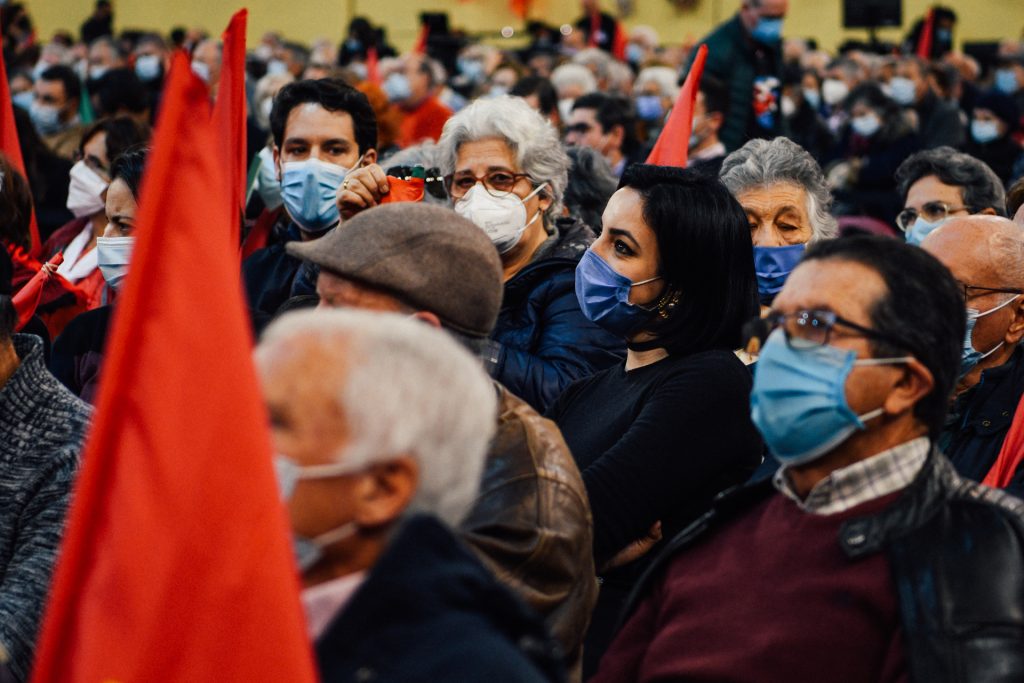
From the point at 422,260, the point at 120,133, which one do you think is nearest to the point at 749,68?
the point at 120,133

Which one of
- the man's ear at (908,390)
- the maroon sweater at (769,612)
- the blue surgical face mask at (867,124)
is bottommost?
the blue surgical face mask at (867,124)

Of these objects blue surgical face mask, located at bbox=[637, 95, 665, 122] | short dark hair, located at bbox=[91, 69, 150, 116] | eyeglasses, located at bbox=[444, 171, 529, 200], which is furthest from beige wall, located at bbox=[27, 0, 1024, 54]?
eyeglasses, located at bbox=[444, 171, 529, 200]

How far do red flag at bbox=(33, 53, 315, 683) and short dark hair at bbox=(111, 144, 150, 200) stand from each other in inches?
108

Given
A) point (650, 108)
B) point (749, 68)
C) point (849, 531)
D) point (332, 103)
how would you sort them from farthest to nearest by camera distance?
point (650, 108) → point (749, 68) → point (332, 103) → point (849, 531)

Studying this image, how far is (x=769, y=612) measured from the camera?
2.59 meters

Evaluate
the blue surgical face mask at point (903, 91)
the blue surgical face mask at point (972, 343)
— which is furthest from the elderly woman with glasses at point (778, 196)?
the blue surgical face mask at point (903, 91)

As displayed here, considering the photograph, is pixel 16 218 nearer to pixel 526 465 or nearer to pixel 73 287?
pixel 73 287

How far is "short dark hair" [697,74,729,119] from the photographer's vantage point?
289 inches

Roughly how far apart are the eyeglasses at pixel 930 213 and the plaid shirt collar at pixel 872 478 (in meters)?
3.07

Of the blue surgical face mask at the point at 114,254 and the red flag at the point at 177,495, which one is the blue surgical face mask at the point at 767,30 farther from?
the red flag at the point at 177,495

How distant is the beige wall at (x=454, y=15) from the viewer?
2095 cm

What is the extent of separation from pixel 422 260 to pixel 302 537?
881 millimetres

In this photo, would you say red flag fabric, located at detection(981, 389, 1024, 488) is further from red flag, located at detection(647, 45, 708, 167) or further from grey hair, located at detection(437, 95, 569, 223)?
red flag, located at detection(647, 45, 708, 167)

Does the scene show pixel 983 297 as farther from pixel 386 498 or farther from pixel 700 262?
pixel 386 498
